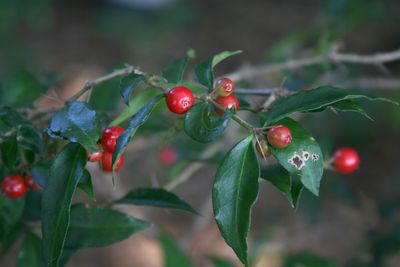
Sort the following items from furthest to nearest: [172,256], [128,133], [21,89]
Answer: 1. [172,256]
2. [21,89]
3. [128,133]

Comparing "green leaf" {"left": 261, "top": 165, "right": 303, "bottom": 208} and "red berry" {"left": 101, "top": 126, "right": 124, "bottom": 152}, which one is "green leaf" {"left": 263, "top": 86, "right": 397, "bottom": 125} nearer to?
"green leaf" {"left": 261, "top": 165, "right": 303, "bottom": 208}

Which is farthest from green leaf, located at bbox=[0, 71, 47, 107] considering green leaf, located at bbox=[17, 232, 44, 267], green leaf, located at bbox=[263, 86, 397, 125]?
green leaf, located at bbox=[263, 86, 397, 125]

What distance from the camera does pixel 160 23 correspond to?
4.45 meters

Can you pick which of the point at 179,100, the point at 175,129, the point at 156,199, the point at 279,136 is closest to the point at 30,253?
the point at 156,199

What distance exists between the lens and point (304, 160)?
0.94 metres

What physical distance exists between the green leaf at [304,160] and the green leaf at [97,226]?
0.39 metres

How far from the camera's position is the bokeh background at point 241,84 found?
79.4 inches

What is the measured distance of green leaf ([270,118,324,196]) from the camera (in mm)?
929

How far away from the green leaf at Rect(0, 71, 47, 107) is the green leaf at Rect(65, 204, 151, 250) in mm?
464

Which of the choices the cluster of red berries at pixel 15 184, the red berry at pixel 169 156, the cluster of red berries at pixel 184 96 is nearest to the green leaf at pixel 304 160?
the cluster of red berries at pixel 184 96

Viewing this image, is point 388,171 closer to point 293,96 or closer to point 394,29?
point 394,29

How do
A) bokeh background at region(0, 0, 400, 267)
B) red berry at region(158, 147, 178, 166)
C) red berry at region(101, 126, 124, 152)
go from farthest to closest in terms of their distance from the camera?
1. red berry at region(158, 147, 178, 166)
2. bokeh background at region(0, 0, 400, 267)
3. red berry at region(101, 126, 124, 152)

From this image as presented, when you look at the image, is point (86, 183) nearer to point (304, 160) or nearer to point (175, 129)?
point (175, 129)

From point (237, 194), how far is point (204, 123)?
5.4 inches
